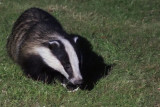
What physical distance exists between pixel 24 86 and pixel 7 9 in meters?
3.85

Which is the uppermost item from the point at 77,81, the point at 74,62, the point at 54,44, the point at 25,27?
the point at 54,44

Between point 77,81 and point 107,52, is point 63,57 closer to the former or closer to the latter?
point 77,81

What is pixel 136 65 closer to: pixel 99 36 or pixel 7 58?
pixel 99 36

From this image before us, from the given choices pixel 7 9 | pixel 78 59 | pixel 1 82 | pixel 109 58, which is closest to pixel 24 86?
pixel 1 82

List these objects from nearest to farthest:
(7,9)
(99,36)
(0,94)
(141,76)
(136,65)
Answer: (0,94) → (141,76) → (136,65) → (99,36) → (7,9)

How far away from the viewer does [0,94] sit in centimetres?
467

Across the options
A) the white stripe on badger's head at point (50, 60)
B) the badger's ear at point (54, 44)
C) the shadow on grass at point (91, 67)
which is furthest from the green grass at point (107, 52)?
the badger's ear at point (54, 44)

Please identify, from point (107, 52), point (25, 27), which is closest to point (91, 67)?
point (107, 52)

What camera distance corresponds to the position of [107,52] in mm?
6316

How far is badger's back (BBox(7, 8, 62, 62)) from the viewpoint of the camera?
219 inches

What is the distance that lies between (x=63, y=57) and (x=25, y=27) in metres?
1.22

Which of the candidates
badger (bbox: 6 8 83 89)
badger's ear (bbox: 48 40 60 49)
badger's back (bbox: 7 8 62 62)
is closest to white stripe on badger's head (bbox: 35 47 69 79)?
badger (bbox: 6 8 83 89)

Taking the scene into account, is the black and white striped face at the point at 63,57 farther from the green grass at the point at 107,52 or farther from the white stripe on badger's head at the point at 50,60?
the green grass at the point at 107,52

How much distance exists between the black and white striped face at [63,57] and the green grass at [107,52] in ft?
0.79
